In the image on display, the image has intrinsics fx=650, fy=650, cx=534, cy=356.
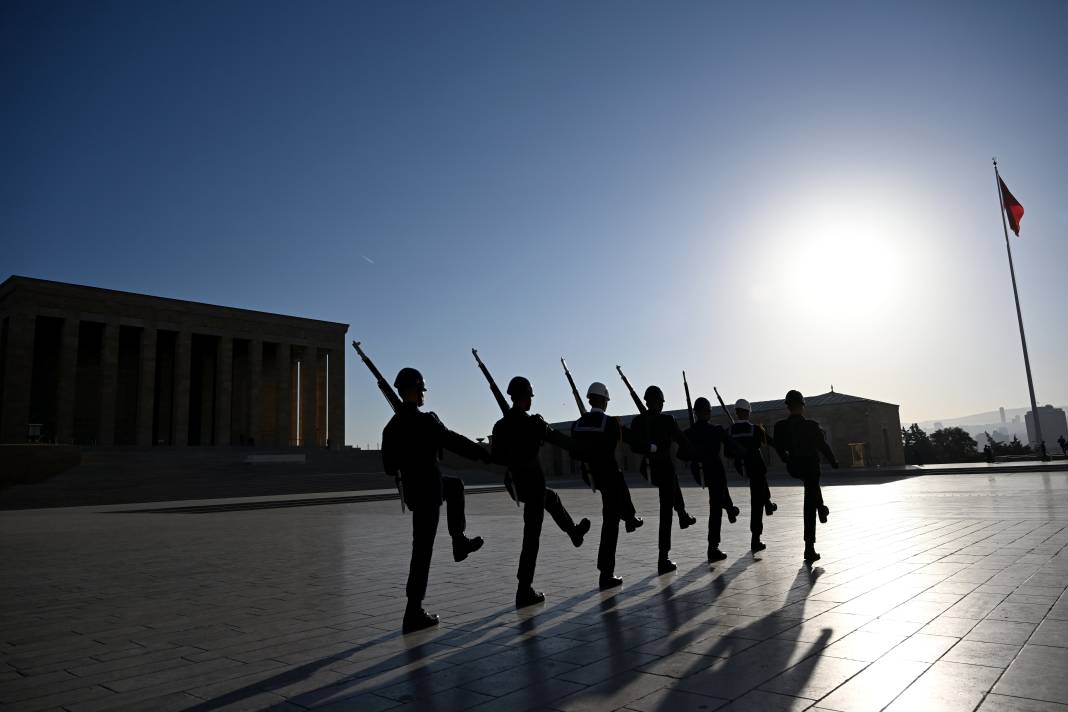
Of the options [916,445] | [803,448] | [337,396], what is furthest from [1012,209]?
[337,396]

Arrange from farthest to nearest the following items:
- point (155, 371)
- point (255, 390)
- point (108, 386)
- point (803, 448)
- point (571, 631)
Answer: point (155, 371) → point (255, 390) → point (108, 386) → point (803, 448) → point (571, 631)

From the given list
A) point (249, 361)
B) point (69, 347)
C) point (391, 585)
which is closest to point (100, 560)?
point (391, 585)

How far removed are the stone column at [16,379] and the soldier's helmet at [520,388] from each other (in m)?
49.1

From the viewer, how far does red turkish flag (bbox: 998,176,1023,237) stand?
35.1 m

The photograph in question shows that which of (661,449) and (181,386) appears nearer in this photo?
(661,449)

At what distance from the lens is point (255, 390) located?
53.1 m

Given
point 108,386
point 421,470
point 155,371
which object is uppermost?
point 155,371

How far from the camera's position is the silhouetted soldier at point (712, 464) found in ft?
27.3

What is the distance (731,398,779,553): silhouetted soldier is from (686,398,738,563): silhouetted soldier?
0.27 m

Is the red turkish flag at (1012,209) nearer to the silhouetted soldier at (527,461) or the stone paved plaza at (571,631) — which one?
the stone paved plaza at (571,631)

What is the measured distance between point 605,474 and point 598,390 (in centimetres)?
96

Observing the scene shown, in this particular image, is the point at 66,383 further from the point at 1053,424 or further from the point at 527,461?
the point at 1053,424

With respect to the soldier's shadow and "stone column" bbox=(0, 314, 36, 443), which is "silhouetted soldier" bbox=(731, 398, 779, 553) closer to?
the soldier's shadow

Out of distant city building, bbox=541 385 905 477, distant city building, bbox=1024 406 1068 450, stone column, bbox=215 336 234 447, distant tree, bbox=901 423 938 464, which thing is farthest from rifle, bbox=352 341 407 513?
distant city building, bbox=1024 406 1068 450
